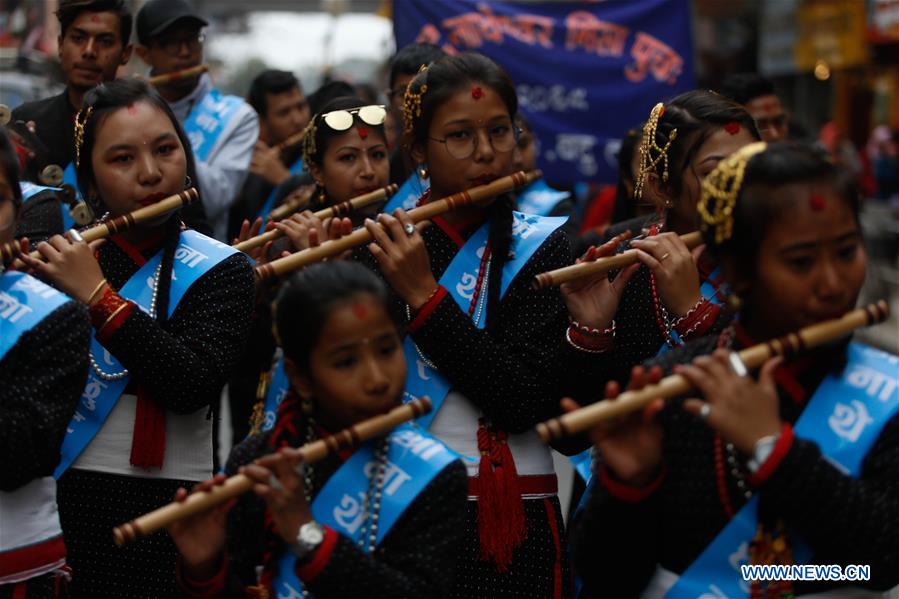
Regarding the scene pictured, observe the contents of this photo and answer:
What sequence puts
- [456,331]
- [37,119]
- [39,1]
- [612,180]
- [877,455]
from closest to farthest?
[877,455], [456,331], [37,119], [612,180], [39,1]

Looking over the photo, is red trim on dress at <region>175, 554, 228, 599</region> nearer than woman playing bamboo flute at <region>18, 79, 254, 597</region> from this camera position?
Yes

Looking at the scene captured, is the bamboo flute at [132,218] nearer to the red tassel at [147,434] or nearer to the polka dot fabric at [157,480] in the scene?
the polka dot fabric at [157,480]

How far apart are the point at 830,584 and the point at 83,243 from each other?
2.19 meters

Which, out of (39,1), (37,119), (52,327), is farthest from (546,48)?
(39,1)

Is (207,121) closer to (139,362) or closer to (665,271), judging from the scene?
(139,362)

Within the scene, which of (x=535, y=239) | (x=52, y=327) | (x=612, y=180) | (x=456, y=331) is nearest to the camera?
(x=52, y=327)

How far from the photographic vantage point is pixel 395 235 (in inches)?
149

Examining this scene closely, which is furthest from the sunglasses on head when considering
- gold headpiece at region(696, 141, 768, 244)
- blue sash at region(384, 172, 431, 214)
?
gold headpiece at region(696, 141, 768, 244)

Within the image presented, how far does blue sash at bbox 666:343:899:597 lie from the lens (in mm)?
2779

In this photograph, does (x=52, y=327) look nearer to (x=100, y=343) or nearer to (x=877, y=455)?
(x=100, y=343)

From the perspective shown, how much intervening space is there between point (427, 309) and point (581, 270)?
43 centimetres

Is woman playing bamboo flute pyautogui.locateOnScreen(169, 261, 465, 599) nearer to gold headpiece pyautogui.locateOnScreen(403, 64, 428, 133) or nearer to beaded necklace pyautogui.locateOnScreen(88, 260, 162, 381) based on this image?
beaded necklace pyautogui.locateOnScreen(88, 260, 162, 381)

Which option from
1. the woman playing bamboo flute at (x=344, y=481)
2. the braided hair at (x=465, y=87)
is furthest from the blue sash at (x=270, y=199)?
the woman playing bamboo flute at (x=344, y=481)

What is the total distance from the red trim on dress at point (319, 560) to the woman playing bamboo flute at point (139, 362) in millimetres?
1031
